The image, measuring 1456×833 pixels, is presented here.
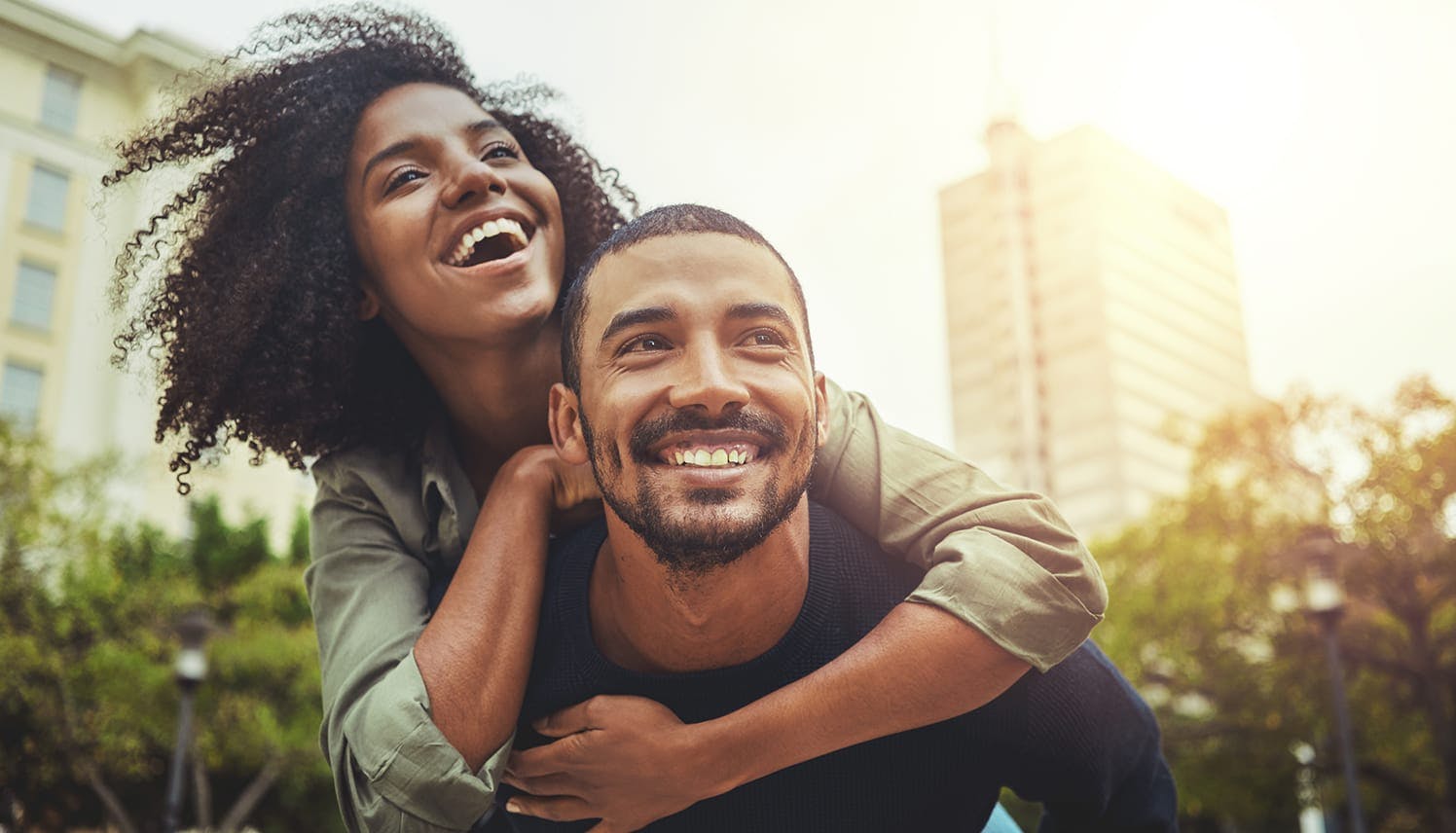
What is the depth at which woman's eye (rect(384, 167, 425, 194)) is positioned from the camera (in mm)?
3135

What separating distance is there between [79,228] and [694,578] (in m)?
38.7

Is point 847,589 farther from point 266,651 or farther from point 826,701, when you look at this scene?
point 266,651

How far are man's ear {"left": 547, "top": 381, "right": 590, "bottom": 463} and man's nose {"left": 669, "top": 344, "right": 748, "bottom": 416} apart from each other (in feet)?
1.15

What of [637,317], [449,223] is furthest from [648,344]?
[449,223]

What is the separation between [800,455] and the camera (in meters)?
2.42

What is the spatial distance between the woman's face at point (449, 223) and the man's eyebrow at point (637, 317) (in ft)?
1.93

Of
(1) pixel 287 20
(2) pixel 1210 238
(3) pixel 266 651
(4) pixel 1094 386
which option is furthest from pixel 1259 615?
(2) pixel 1210 238

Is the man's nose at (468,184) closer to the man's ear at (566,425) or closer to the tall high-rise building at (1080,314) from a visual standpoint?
the man's ear at (566,425)

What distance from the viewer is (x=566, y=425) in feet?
8.76

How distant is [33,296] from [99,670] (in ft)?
61.9

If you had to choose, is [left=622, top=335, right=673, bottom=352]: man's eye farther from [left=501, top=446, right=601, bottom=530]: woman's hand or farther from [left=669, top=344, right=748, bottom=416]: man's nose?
[left=501, top=446, right=601, bottom=530]: woman's hand

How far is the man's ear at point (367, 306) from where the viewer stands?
11.0 feet

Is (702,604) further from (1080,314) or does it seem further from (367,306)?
(1080,314)

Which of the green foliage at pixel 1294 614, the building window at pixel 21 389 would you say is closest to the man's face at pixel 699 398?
the green foliage at pixel 1294 614
